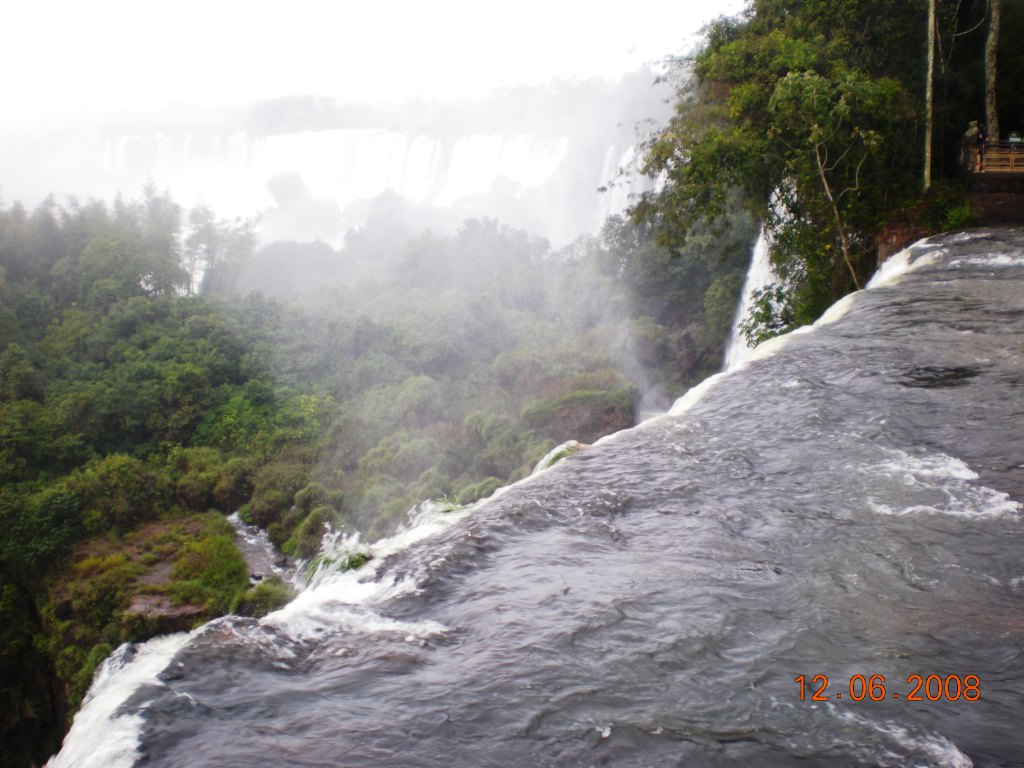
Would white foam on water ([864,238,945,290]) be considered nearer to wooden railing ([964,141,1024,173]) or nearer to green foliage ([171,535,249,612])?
wooden railing ([964,141,1024,173])

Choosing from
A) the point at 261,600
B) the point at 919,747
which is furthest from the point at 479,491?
the point at 919,747

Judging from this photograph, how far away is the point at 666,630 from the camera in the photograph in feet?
11.3

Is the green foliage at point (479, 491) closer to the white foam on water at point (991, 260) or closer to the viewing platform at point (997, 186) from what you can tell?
the white foam on water at point (991, 260)

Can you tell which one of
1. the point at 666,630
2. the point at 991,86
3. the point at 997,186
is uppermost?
the point at 991,86

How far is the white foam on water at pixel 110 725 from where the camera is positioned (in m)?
2.52

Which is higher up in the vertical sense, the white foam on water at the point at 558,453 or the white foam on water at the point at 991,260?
the white foam on water at the point at 991,260

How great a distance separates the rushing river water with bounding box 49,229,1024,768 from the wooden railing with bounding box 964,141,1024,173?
28.8ft

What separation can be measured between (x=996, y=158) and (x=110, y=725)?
15.1m

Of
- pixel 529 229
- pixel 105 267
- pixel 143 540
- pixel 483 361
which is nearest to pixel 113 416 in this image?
pixel 143 540

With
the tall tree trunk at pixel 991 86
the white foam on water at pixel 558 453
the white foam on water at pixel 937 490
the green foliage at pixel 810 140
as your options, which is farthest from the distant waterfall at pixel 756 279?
the white foam on water at pixel 937 490

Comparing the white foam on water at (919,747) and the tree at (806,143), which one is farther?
the tree at (806,143)

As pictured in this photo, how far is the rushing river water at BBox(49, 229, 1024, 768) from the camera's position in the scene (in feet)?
8.85

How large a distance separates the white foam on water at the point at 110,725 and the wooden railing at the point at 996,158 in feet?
47.3

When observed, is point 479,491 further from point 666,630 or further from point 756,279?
point 666,630
